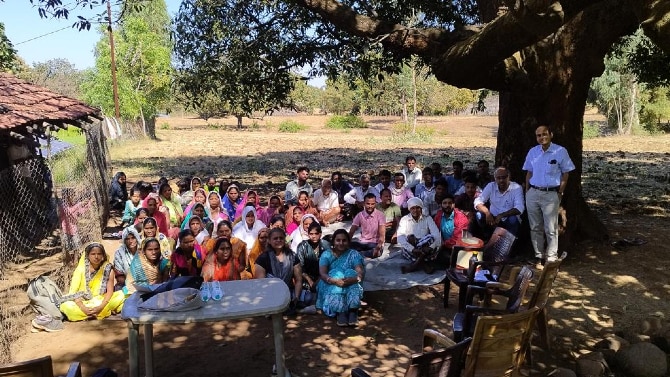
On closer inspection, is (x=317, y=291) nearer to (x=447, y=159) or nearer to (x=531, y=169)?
(x=531, y=169)

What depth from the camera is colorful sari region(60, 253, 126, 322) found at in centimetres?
605

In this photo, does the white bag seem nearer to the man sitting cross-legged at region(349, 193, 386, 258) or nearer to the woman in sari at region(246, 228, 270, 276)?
the woman in sari at region(246, 228, 270, 276)

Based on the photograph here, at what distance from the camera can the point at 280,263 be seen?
247 inches

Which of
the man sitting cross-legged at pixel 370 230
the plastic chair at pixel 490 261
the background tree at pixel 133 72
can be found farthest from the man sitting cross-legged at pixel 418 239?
the background tree at pixel 133 72

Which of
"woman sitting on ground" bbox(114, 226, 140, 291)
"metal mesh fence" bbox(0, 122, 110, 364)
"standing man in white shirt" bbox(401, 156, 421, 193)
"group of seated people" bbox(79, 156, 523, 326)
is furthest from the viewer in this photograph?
"standing man in white shirt" bbox(401, 156, 421, 193)

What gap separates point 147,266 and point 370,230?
332 centimetres

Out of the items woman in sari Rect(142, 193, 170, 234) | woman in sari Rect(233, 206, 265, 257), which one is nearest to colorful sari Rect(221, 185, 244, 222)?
woman in sari Rect(142, 193, 170, 234)

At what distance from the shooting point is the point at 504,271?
738 cm

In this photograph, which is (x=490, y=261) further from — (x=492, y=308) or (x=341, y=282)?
(x=341, y=282)

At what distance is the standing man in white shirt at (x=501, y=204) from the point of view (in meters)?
7.18

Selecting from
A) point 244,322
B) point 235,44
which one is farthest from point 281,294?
point 235,44

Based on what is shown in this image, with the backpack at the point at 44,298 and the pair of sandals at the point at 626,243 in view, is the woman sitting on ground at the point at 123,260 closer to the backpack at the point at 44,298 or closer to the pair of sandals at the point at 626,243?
the backpack at the point at 44,298

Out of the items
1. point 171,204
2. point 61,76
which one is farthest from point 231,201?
point 61,76

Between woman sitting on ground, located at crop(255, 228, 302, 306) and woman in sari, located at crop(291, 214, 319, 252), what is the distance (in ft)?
3.27
